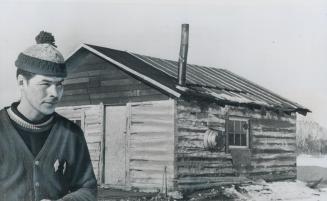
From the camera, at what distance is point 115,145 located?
1233 centimetres

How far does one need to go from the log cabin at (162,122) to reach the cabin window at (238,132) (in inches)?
1.2

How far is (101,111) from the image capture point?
498 inches

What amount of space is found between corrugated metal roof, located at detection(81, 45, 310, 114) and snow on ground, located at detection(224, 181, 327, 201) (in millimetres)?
2461

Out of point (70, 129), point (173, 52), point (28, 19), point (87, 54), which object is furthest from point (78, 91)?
point (70, 129)

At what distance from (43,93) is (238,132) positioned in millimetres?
11173

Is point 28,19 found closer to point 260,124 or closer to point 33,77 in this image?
point 33,77

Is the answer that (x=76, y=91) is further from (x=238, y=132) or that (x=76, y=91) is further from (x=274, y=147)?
(x=274, y=147)

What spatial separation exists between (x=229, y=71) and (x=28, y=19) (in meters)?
12.9

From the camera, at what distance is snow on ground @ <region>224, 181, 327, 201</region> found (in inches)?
467

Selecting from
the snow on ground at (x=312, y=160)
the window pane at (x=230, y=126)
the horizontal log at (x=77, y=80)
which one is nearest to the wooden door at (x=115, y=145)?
the horizontal log at (x=77, y=80)

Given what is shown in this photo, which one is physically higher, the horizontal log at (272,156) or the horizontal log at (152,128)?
the horizontal log at (152,128)

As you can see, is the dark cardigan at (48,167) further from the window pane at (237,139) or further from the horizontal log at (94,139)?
the window pane at (237,139)

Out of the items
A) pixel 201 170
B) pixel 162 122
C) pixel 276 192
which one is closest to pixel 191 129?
pixel 162 122

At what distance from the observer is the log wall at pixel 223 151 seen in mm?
11367
